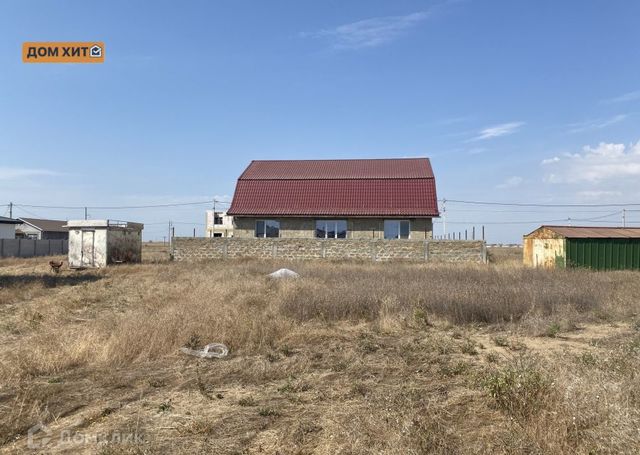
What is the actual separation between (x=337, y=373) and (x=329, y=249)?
62.1ft

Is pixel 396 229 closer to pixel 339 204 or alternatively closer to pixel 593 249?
pixel 339 204

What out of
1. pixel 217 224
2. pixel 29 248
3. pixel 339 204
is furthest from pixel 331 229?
pixel 217 224

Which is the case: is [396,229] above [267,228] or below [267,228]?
below

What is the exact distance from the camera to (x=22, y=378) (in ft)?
17.2

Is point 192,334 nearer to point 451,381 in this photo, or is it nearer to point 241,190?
point 451,381

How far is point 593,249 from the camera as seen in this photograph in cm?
1941

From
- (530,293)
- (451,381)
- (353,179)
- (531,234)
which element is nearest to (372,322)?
(451,381)

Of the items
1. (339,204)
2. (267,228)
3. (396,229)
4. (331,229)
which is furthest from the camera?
(267,228)

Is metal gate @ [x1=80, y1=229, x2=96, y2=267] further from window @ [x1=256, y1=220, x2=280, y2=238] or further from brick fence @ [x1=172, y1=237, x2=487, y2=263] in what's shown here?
window @ [x1=256, y1=220, x2=280, y2=238]

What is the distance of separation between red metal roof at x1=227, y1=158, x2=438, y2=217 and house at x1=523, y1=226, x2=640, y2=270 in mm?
7428

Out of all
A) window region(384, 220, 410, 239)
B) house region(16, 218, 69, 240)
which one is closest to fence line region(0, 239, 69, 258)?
house region(16, 218, 69, 240)

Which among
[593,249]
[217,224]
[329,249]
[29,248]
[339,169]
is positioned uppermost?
[339,169]

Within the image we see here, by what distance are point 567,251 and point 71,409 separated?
1990cm

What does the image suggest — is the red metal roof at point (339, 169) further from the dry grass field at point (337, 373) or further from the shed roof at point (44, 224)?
the shed roof at point (44, 224)
